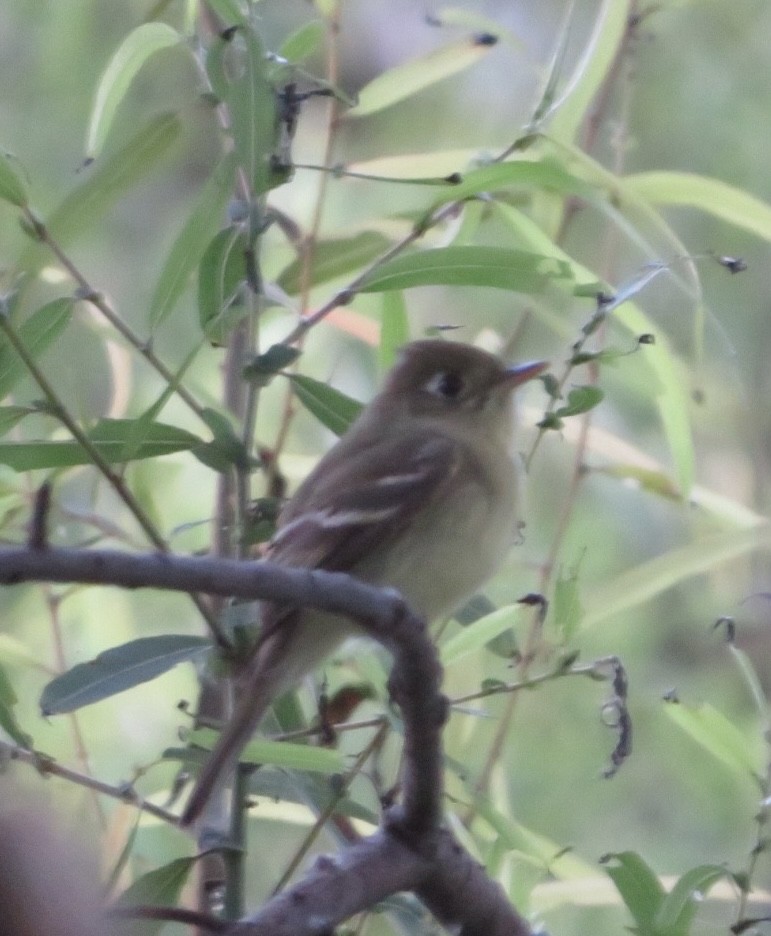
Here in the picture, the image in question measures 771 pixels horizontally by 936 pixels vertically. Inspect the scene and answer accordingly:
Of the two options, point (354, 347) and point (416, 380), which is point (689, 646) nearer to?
point (354, 347)

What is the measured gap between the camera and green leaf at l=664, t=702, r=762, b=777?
1.61 m

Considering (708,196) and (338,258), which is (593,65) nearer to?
(708,196)

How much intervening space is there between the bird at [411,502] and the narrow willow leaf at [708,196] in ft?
0.96

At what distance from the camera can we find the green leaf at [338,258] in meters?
2.00

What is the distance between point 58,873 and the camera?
100 centimetres

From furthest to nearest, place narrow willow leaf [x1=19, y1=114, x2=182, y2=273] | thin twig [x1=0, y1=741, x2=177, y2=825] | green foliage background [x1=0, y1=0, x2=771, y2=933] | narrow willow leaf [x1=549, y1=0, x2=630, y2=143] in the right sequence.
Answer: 1. green foliage background [x1=0, y1=0, x2=771, y2=933]
2. narrow willow leaf [x1=549, y1=0, x2=630, y2=143]
3. narrow willow leaf [x1=19, y1=114, x2=182, y2=273]
4. thin twig [x1=0, y1=741, x2=177, y2=825]

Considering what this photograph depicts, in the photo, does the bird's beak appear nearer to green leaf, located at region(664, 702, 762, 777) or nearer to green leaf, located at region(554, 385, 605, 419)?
green leaf, located at region(554, 385, 605, 419)

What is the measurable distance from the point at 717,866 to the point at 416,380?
0.99 m

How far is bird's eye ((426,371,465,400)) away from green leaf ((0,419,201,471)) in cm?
73

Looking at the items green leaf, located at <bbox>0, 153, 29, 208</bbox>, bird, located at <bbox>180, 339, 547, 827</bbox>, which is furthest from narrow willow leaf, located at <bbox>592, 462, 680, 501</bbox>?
green leaf, located at <bbox>0, 153, 29, 208</bbox>

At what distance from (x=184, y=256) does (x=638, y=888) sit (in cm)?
82

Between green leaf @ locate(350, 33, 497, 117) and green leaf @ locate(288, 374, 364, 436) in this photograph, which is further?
green leaf @ locate(350, 33, 497, 117)

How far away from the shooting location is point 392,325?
192 cm

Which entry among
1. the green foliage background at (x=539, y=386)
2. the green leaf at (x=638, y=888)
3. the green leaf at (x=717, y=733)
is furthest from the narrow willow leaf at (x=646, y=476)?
the green leaf at (x=638, y=888)
